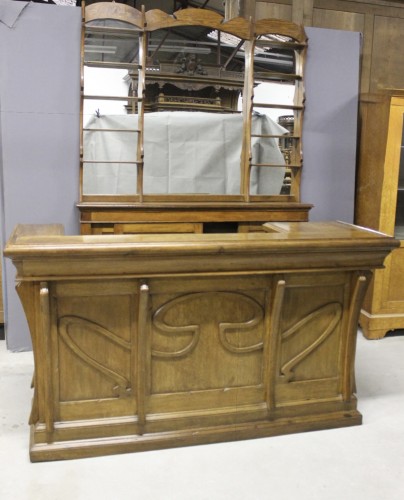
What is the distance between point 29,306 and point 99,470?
2.45 ft

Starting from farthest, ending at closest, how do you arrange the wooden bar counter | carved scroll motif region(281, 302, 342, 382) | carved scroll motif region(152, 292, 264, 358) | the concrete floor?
carved scroll motif region(281, 302, 342, 382) → carved scroll motif region(152, 292, 264, 358) → the wooden bar counter → the concrete floor

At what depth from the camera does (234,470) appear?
221 cm

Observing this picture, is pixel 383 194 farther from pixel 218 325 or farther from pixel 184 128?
pixel 218 325

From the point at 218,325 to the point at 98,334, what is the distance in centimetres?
53

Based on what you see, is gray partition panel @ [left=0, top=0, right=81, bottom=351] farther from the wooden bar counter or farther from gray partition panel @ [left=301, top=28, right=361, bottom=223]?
gray partition panel @ [left=301, top=28, right=361, bottom=223]

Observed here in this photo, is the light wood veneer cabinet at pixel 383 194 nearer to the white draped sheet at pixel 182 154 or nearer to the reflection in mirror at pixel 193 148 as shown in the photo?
the white draped sheet at pixel 182 154

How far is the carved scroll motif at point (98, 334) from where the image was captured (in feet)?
7.26

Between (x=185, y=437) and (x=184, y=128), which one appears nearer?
(x=185, y=437)

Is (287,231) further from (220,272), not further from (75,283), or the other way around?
(75,283)

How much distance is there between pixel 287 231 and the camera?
102 inches

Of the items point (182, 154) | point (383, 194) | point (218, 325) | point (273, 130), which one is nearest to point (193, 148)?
point (182, 154)

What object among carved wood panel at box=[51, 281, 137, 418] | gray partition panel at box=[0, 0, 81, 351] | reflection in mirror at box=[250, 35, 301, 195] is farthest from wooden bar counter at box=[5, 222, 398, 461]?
reflection in mirror at box=[250, 35, 301, 195]

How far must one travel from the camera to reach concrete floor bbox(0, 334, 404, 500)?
206 centimetres

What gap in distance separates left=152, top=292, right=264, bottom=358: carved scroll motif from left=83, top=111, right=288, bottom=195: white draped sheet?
161 centimetres
